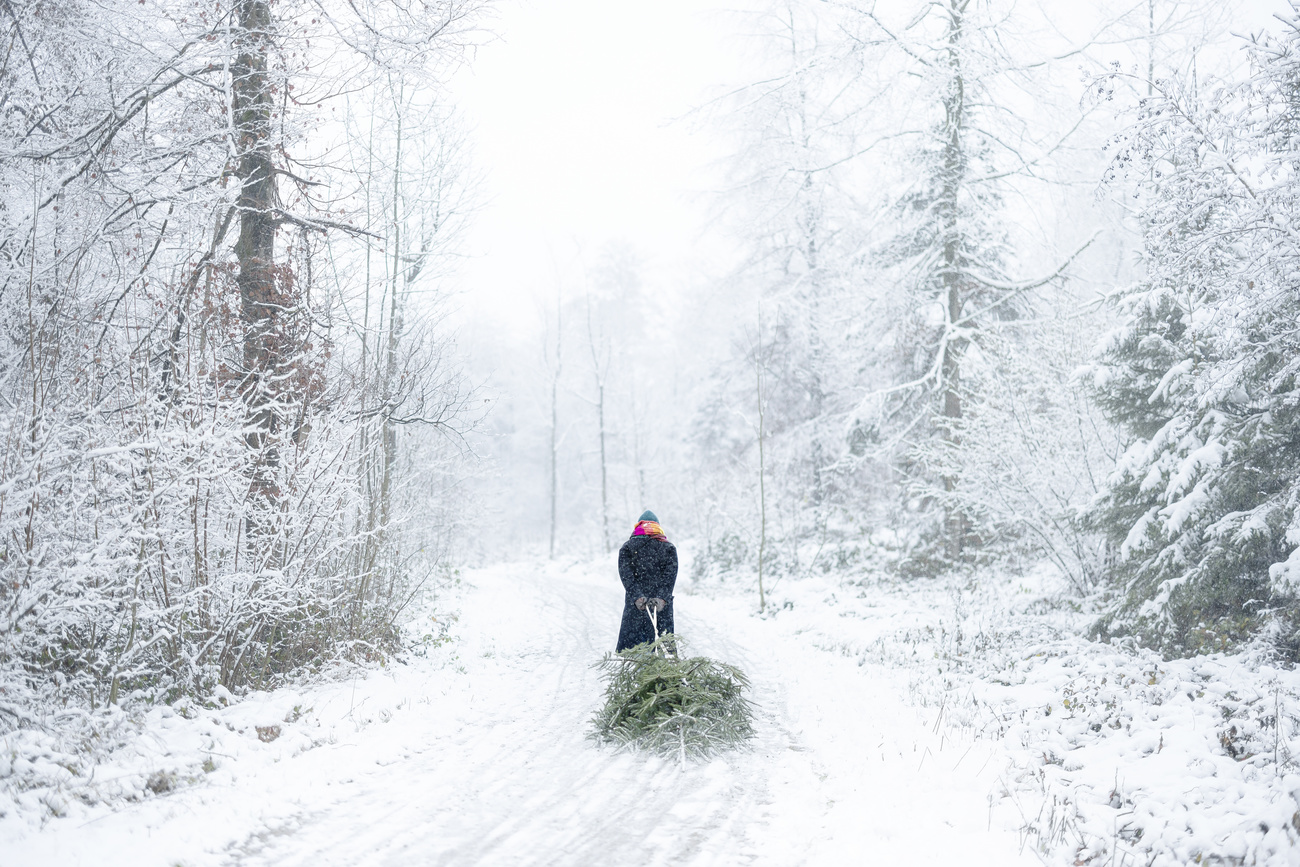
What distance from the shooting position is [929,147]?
1519 cm

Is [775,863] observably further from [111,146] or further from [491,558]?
[491,558]

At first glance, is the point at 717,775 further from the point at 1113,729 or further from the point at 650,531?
the point at 1113,729

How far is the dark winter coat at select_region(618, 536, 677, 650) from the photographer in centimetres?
816

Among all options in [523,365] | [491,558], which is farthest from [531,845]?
[523,365]

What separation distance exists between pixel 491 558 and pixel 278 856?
97.6 feet

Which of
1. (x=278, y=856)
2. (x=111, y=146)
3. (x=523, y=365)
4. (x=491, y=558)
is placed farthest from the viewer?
(x=523, y=365)

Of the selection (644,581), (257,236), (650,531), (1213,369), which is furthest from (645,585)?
(1213,369)

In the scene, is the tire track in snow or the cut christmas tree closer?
the tire track in snow

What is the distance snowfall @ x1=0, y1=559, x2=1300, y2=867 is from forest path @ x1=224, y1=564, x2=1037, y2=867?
24 millimetres

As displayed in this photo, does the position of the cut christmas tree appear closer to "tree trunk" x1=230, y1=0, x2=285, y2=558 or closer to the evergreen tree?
"tree trunk" x1=230, y1=0, x2=285, y2=558

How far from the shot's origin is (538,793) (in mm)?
5105

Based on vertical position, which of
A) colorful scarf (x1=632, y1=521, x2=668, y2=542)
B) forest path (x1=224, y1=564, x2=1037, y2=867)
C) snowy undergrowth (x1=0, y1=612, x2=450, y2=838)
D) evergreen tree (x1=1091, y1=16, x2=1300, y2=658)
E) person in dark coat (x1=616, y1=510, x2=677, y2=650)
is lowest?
forest path (x1=224, y1=564, x2=1037, y2=867)

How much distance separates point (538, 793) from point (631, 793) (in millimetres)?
665

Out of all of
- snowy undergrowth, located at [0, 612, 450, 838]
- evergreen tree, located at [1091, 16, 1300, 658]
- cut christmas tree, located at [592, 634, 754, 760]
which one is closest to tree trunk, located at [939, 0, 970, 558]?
evergreen tree, located at [1091, 16, 1300, 658]
